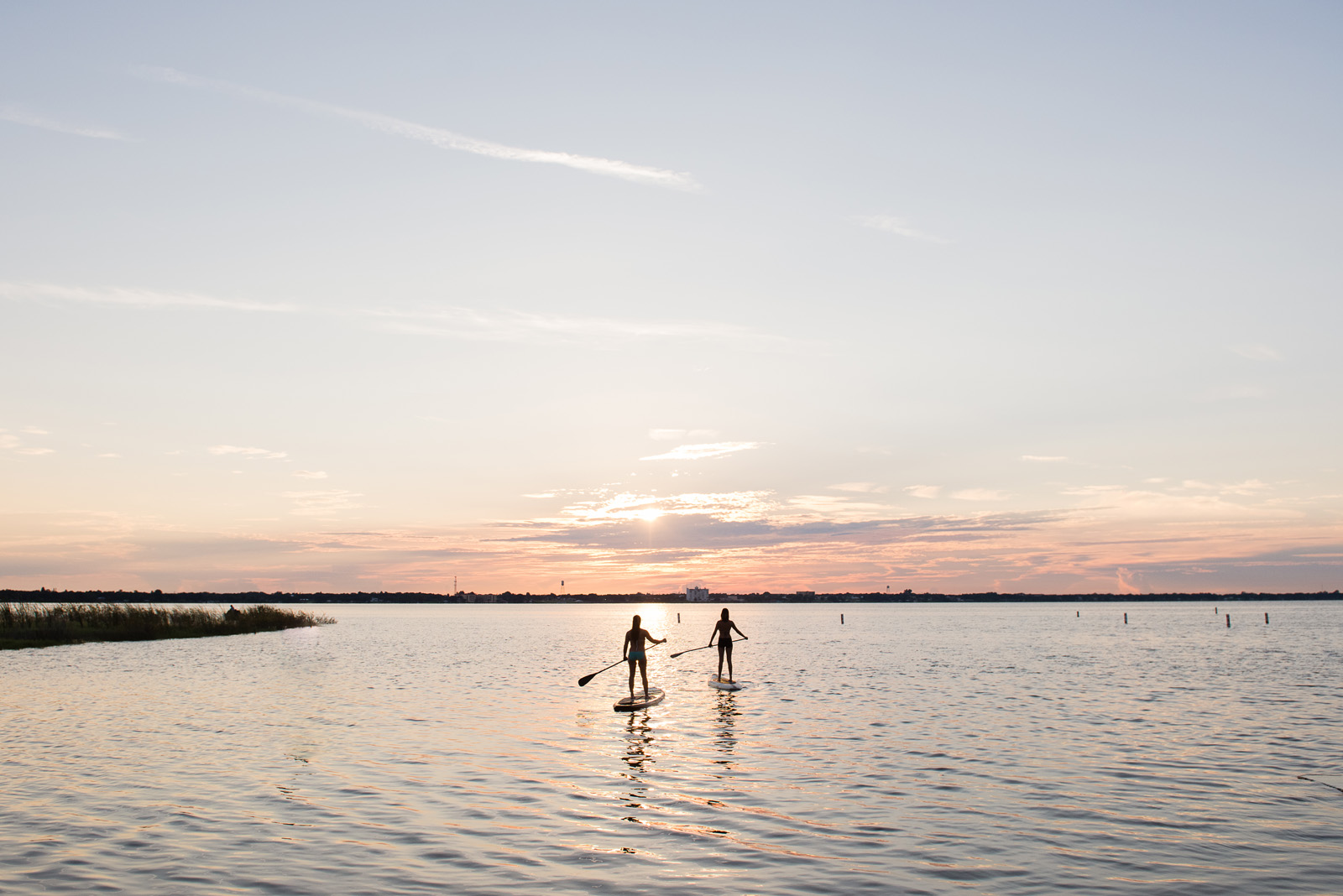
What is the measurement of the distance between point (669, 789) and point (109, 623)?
3002 inches

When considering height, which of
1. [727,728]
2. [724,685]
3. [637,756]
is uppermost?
[637,756]

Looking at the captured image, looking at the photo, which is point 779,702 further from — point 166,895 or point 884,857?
point 166,895

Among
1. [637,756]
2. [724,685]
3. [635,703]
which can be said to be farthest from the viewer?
[724,685]

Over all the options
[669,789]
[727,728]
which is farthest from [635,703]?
[669,789]

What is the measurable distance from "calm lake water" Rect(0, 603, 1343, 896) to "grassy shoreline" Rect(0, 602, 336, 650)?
98.7 ft

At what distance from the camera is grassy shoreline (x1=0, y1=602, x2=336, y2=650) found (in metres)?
69.1

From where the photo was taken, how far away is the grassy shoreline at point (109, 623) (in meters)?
69.1

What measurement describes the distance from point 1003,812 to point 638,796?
691cm

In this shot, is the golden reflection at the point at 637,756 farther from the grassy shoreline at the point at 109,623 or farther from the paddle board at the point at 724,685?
the grassy shoreline at the point at 109,623

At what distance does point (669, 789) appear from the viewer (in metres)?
20.0

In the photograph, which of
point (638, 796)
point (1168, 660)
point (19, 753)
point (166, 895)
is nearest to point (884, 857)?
point (638, 796)

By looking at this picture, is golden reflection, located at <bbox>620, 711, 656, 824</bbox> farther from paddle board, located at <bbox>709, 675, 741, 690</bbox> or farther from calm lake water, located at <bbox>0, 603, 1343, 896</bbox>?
paddle board, located at <bbox>709, 675, 741, 690</bbox>

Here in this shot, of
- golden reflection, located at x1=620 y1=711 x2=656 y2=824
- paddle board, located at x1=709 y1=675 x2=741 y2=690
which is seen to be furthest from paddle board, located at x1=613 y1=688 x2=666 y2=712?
paddle board, located at x1=709 y1=675 x2=741 y2=690

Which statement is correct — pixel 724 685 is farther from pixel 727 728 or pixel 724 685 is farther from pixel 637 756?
pixel 637 756
